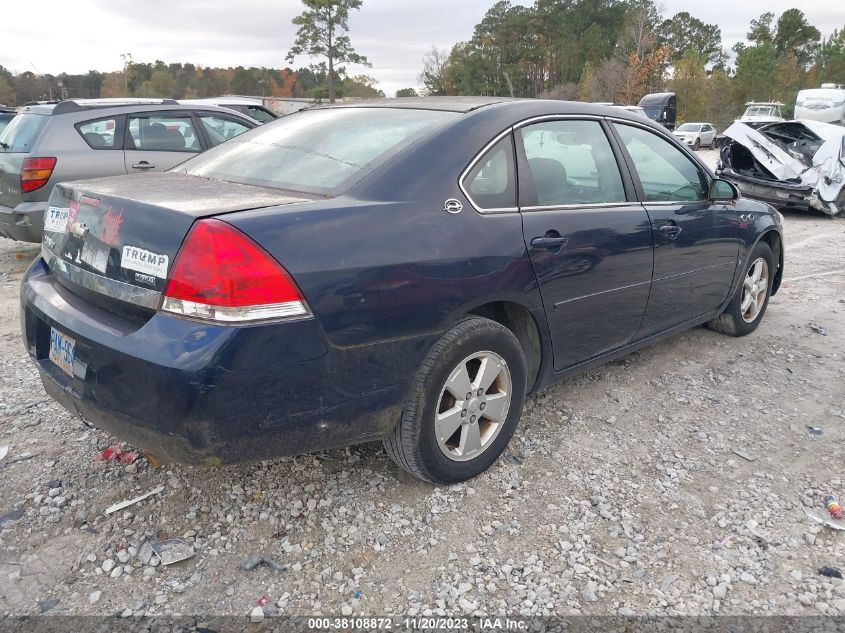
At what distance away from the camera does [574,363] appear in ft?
10.9

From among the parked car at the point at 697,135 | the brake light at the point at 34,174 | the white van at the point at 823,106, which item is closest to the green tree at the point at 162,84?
the parked car at the point at 697,135

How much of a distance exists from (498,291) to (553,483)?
0.92 metres

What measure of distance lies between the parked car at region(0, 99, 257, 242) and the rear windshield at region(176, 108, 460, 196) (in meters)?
3.89

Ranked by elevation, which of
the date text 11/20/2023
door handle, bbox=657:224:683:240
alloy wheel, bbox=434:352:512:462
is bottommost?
the date text 11/20/2023

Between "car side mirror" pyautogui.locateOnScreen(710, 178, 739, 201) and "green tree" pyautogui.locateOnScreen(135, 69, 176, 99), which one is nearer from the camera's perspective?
"car side mirror" pyautogui.locateOnScreen(710, 178, 739, 201)

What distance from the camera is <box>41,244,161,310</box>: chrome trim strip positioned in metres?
2.16

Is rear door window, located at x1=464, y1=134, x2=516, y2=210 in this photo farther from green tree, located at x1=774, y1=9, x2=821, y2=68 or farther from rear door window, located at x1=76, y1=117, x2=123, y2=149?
green tree, located at x1=774, y1=9, x2=821, y2=68

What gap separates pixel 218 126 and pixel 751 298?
19.6 feet

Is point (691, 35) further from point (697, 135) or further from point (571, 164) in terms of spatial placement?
point (571, 164)

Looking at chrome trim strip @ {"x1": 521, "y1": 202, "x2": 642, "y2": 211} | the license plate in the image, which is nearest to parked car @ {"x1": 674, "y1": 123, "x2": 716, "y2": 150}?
chrome trim strip @ {"x1": 521, "y1": 202, "x2": 642, "y2": 211}

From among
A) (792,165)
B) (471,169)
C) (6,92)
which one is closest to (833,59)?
→ (792,165)

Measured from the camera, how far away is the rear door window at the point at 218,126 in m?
7.46

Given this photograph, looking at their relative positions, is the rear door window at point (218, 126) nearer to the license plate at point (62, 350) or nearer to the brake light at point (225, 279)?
the license plate at point (62, 350)

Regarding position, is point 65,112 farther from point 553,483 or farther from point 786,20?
point 786,20
